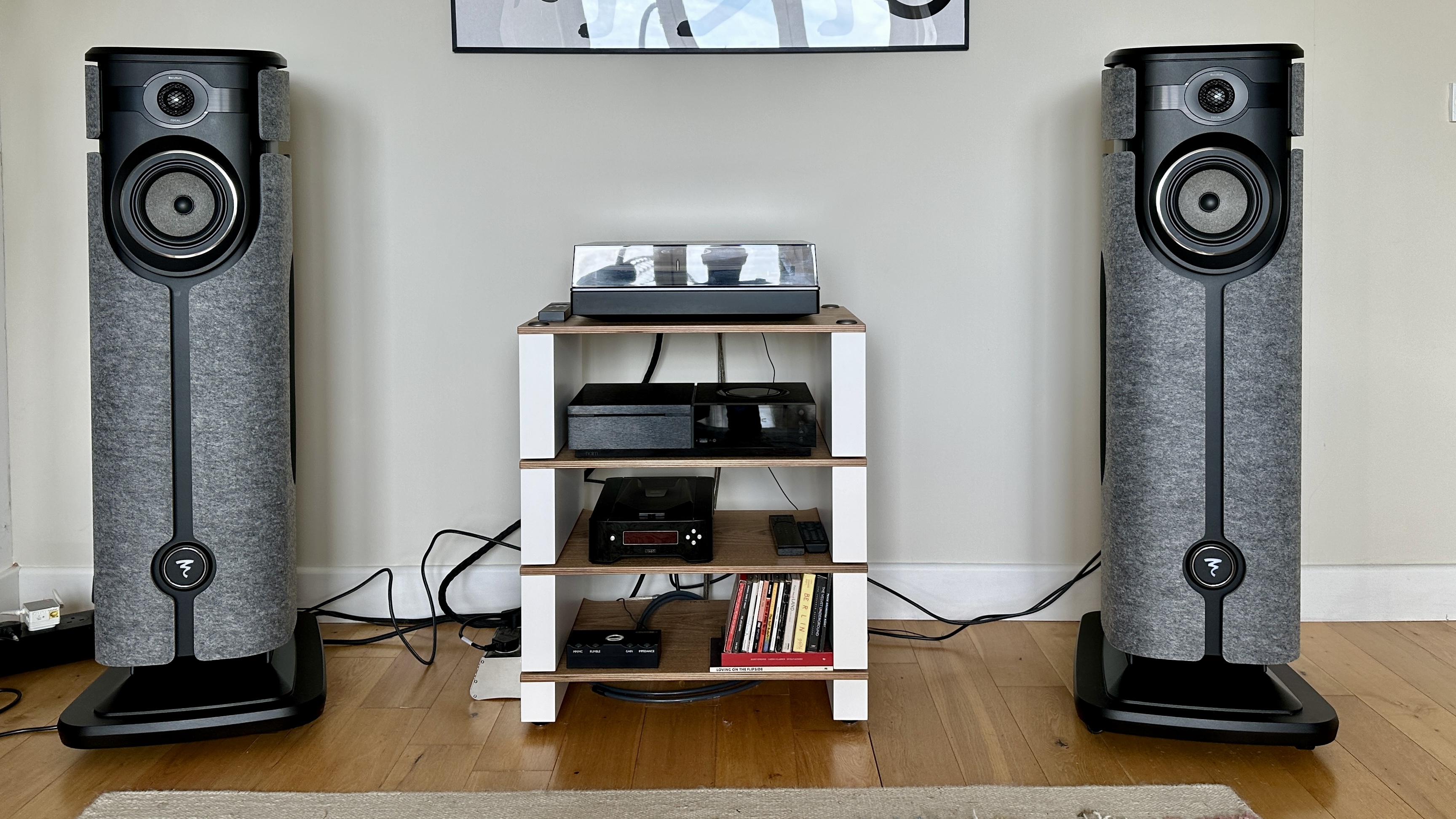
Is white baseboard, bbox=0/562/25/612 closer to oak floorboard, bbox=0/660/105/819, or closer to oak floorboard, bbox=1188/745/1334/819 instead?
oak floorboard, bbox=0/660/105/819

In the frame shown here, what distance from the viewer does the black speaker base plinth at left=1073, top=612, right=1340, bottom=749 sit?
4.66ft

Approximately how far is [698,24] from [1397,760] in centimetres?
164

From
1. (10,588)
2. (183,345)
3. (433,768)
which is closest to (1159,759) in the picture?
(433,768)

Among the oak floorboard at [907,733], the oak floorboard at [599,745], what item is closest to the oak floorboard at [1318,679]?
the oak floorboard at [907,733]

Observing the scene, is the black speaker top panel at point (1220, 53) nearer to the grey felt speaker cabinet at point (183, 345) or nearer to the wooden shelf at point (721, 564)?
the wooden shelf at point (721, 564)

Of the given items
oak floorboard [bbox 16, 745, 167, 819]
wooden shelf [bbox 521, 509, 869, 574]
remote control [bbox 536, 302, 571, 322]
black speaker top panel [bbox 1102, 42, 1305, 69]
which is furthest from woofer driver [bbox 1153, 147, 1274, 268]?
oak floorboard [bbox 16, 745, 167, 819]

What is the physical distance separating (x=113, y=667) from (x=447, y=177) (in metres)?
1.02

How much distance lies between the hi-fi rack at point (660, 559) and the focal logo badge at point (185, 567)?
45 cm

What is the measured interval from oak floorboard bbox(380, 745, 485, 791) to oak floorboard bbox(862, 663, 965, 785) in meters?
0.36

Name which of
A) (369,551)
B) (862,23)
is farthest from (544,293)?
(862,23)

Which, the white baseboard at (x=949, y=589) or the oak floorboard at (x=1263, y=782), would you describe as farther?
the white baseboard at (x=949, y=589)

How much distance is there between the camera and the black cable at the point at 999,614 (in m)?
1.96

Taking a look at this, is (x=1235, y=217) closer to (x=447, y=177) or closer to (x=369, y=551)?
(x=447, y=177)

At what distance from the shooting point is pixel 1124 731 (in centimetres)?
147
